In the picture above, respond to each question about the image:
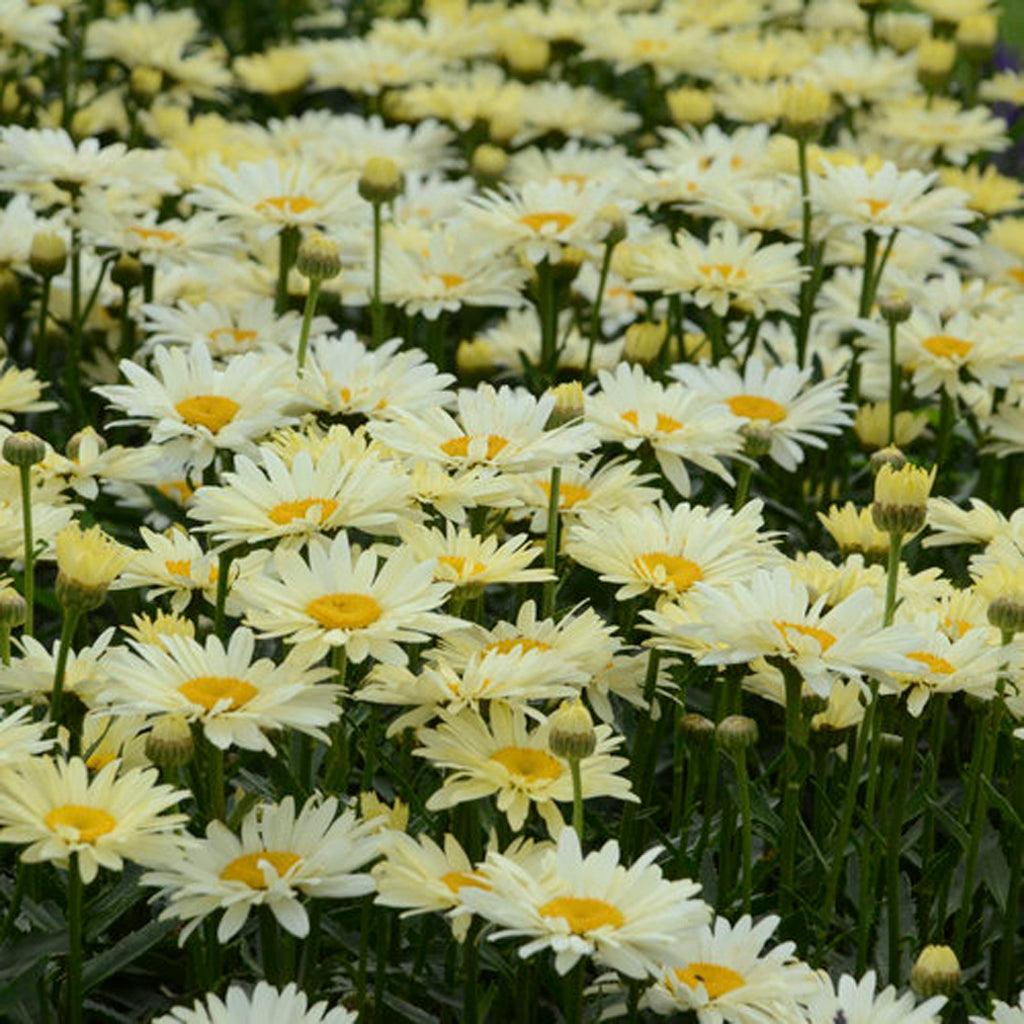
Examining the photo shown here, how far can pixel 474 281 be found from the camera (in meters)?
3.59

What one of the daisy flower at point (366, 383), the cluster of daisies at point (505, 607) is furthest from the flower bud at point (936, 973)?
the daisy flower at point (366, 383)

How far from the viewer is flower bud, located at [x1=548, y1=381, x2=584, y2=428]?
2393 mm

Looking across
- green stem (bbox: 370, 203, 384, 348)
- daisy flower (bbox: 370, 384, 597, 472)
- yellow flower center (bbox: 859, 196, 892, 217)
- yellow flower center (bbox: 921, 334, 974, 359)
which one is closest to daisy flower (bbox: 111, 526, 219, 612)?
daisy flower (bbox: 370, 384, 597, 472)

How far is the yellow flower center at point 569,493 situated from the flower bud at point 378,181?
93 cm

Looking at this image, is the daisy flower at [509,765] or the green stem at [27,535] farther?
the green stem at [27,535]

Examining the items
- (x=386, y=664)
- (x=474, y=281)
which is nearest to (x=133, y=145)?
(x=474, y=281)

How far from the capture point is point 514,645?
212 centimetres

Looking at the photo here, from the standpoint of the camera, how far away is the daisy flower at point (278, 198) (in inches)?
136

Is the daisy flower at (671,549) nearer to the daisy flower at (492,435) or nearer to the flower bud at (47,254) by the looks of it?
the daisy flower at (492,435)

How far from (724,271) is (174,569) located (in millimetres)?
1391

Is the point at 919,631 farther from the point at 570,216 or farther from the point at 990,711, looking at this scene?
the point at 570,216

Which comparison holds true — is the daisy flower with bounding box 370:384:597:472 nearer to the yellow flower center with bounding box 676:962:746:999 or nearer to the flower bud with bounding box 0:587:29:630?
the flower bud with bounding box 0:587:29:630

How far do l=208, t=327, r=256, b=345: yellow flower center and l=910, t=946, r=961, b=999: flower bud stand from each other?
1761 mm

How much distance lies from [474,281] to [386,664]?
1563mm
